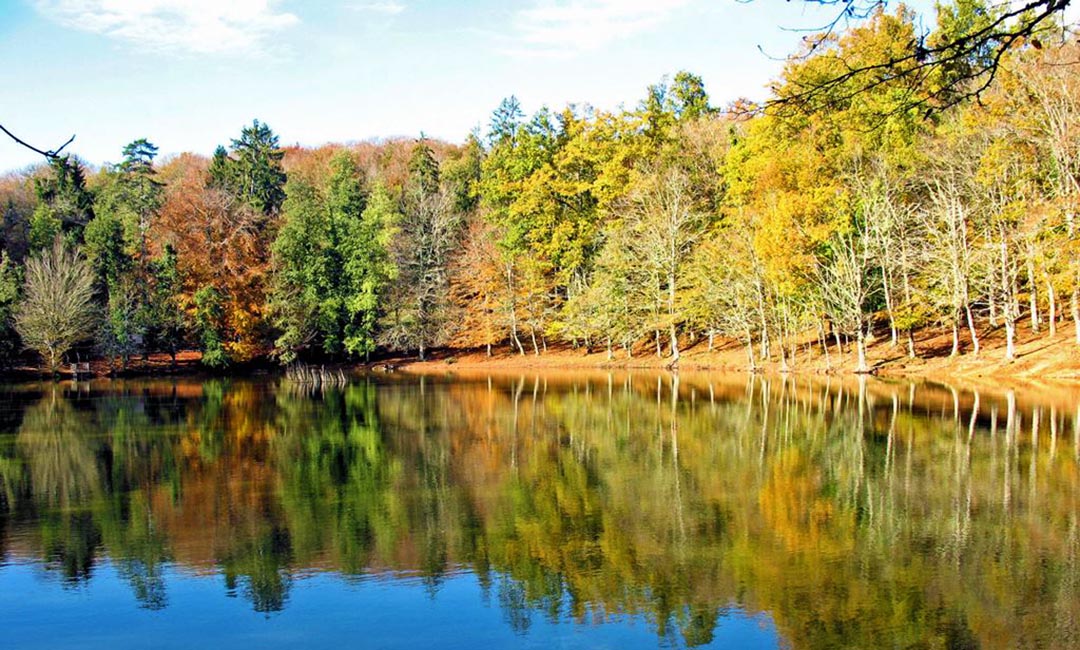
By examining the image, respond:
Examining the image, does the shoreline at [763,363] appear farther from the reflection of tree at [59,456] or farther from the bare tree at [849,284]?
the reflection of tree at [59,456]

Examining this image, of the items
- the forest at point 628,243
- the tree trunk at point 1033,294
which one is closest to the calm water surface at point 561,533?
the tree trunk at point 1033,294

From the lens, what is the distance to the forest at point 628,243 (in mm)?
37688

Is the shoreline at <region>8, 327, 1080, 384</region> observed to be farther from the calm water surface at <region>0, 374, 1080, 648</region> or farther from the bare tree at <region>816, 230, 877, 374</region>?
the calm water surface at <region>0, 374, 1080, 648</region>

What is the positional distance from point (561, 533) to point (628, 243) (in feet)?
132

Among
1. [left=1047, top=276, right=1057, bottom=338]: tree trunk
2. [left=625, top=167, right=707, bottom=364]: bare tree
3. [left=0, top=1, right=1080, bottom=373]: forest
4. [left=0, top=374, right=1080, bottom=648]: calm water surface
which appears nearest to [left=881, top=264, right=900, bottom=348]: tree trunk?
[left=0, top=1, right=1080, bottom=373]: forest

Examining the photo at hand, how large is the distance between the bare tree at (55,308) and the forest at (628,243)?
0.60 feet

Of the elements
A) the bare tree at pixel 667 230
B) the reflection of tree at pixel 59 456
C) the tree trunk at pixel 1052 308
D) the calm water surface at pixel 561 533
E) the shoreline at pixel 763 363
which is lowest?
the calm water surface at pixel 561 533

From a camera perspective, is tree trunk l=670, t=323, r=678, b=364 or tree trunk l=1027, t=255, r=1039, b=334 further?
tree trunk l=670, t=323, r=678, b=364

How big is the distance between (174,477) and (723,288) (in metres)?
32.4

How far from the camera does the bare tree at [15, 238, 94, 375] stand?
51.8 metres

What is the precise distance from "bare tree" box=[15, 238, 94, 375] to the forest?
0.60 ft

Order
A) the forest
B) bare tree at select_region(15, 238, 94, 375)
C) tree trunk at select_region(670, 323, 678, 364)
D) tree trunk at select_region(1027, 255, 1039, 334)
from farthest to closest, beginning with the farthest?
1. bare tree at select_region(15, 238, 94, 375)
2. tree trunk at select_region(670, 323, 678, 364)
3. the forest
4. tree trunk at select_region(1027, 255, 1039, 334)

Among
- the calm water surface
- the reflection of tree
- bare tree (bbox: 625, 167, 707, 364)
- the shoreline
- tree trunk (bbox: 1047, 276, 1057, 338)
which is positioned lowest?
the calm water surface

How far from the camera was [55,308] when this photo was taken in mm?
52000
